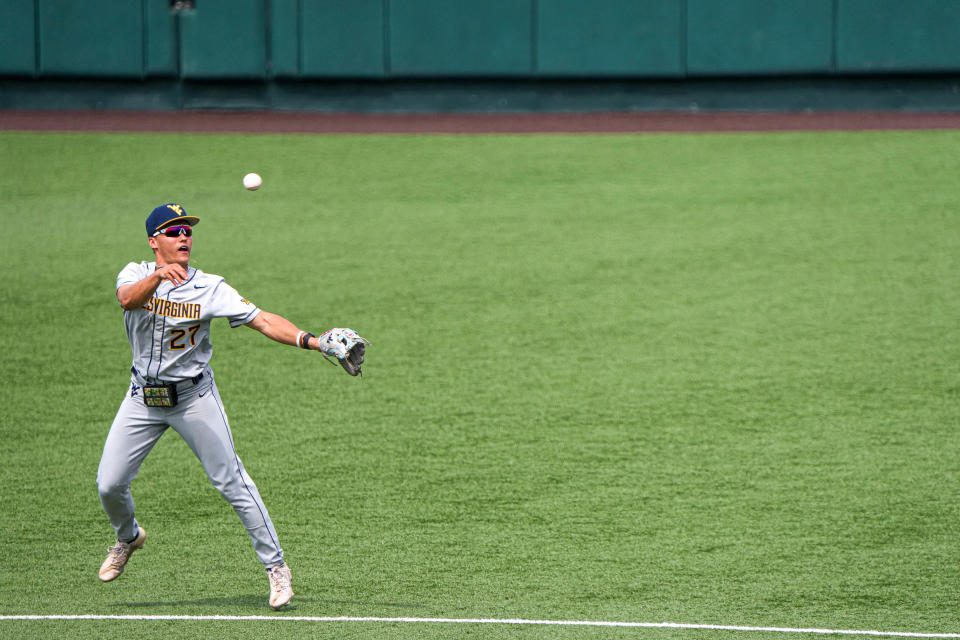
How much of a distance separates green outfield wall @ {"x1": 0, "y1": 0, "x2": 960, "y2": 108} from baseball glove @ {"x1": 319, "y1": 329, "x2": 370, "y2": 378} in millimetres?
12558

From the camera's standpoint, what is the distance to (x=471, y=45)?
17.0 metres

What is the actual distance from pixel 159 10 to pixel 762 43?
28.5 feet

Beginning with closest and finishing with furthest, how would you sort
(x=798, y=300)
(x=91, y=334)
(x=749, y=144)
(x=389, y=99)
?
(x=91, y=334), (x=798, y=300), (x=749, y=144), (x=389, y=99)

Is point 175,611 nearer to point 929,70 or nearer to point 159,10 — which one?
point 159,10

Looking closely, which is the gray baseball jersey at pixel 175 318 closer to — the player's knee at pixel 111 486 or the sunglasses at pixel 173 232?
the sunglasses at pixel 173 232

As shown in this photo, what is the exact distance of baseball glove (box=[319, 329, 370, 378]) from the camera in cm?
500

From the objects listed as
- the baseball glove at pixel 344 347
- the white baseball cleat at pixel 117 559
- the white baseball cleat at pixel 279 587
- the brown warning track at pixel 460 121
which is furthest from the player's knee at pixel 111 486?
the brown warning track at pixel 460 121

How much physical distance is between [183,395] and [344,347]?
80 centimetres

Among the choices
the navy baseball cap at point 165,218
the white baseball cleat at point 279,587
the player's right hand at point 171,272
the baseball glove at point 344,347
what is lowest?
the white baseball cleat at point 279,587

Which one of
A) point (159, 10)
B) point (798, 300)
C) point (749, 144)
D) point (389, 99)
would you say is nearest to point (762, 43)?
point (749, 144)

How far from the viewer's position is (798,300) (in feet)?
35.9

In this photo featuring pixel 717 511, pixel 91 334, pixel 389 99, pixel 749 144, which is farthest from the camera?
pixel 389 99

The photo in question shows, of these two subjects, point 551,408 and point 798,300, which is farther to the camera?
point 798,300

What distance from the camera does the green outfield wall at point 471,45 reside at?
655 inches
